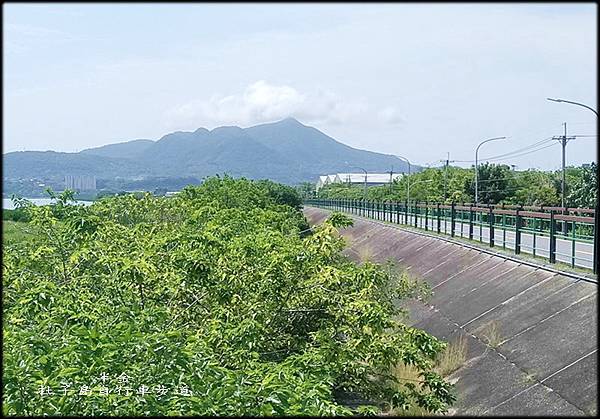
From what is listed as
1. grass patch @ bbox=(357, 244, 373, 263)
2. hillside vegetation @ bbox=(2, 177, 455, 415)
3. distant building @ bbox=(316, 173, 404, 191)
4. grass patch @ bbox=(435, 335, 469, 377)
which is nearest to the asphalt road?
grass patch @ bbox=(435, 335, 469, 377)

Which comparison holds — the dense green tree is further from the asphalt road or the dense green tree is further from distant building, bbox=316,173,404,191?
distant building, bbox=316,173,404,191

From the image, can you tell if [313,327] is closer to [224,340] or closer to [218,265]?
[218,265]

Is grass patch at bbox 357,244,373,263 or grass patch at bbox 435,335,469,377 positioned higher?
grass patch at bbox 435,335,469,377

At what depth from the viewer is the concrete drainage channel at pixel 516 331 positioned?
1138cm

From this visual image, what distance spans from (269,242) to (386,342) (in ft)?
9.10

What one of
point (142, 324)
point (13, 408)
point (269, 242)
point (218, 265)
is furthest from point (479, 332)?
point (13, 408)

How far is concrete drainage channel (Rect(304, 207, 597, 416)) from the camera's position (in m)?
11.4

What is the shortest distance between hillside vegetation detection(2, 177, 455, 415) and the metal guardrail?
16.3 ft

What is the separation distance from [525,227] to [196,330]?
504 inches

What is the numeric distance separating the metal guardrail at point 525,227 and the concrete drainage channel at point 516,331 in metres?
0.62

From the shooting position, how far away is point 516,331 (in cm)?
1466

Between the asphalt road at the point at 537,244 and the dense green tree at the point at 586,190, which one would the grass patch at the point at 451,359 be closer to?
the asphalt road at the point at 537,244

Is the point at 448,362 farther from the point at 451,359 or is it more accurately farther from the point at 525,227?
the point at 525,227

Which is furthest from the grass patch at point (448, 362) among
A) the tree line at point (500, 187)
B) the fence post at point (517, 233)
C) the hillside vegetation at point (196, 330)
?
the tree line at point (500, 187)
